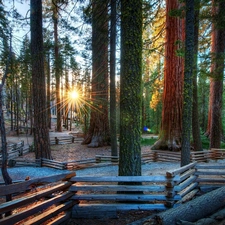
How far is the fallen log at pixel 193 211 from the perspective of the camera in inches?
123

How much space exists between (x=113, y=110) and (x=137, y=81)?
167 inches

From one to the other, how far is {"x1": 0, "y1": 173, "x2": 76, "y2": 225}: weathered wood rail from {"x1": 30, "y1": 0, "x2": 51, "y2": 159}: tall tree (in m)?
4.80

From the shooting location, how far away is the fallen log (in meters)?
3.12

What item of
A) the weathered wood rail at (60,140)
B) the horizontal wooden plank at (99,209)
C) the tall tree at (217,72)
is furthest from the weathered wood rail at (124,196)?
the weathered wood rail at (60,140)

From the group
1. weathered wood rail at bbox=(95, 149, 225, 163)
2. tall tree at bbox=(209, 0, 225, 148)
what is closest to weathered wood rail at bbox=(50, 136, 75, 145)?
weathered wood rail at bbox=(95, 149, 225, 163)

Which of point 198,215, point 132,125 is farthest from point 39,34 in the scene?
point 198,215

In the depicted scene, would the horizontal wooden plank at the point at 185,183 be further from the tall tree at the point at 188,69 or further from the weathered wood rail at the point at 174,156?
the weathered wood rail at the point at 174,156

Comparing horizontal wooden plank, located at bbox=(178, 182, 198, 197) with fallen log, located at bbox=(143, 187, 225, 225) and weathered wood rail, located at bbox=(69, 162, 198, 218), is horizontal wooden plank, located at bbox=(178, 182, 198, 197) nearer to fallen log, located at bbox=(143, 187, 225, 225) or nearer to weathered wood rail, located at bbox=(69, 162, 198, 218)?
weathered wood rail, located at bbox=(69, 162, 198, 218)

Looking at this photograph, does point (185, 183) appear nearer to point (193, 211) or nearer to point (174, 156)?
point (193, 211)

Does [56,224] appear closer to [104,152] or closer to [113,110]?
[113,110]

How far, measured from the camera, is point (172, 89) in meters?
9.95

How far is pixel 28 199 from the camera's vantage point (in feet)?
9.48

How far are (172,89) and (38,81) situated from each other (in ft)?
24.1

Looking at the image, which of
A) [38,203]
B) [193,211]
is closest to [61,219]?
[38,203]
